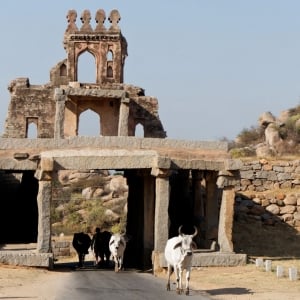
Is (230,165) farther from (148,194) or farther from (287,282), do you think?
(287,282)

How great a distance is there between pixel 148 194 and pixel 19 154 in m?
4.46

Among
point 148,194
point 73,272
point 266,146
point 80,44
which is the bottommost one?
point 73,272

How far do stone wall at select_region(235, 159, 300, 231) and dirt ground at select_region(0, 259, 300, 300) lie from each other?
7.72 m

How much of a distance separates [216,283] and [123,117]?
17.2m

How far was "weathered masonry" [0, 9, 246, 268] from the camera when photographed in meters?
19.4

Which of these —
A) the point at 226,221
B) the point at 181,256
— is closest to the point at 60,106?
the point at 226,221

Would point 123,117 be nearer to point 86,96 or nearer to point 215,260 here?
point 86,96

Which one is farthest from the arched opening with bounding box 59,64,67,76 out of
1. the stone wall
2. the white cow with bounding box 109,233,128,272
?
the white cow with bounding box 109,233,128,272

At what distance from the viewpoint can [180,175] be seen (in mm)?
26250

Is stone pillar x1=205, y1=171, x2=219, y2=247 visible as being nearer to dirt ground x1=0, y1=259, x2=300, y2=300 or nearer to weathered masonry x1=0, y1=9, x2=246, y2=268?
weathered masonry x1=0, y1=9, x2=246, y2=268

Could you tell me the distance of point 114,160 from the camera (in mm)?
19328

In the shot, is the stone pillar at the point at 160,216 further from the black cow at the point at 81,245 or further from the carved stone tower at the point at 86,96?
the carved stone tower at the point at 86,96

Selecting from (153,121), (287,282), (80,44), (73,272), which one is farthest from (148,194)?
(80,44)

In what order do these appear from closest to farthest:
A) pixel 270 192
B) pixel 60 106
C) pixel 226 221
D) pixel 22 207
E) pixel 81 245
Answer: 1. pixel 226 221
2. pixel 81 245
3. pixel 270 192
4. pixel 22 207
5. pixel 60 106
